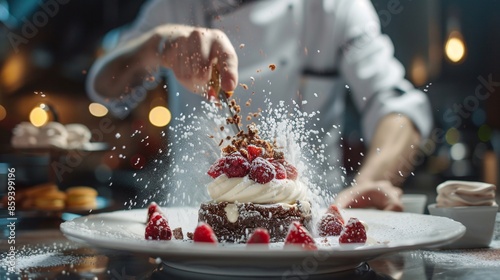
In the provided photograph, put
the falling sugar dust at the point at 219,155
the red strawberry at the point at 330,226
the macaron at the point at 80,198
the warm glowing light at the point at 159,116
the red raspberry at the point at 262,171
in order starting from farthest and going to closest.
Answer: the warm glowing light at the point at 159,116
the macaron at the point at 80,198
the falling sugar dust at the point at 219,155
the red raspberry at the point at 262,171
the red strawberry at the point at 330,226

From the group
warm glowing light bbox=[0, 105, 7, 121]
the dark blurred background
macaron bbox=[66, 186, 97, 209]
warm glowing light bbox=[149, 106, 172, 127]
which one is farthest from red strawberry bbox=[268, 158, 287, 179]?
warm glowing light bbox=[0, 105, 7, 121]

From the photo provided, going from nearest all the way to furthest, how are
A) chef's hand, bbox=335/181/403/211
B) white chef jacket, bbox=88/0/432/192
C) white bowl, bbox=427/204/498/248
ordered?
white bowl, bbox=427/204/498/248 < chef's hand, bbox=335/181/403/211 < white chef jacket, bbox=88/0/432/192

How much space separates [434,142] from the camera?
784 cm

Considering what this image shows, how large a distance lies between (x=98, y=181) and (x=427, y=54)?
14.4 ft

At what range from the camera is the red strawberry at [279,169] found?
190cm

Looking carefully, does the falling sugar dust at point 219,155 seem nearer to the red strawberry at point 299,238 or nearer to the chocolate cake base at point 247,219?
the chocolate cake base at point 247,219

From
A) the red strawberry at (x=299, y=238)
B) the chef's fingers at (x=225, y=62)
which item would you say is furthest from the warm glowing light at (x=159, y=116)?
the red strawberry at (x=299, y=238)

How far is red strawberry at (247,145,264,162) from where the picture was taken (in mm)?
1850

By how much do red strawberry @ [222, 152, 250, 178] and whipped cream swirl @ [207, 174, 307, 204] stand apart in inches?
1.1

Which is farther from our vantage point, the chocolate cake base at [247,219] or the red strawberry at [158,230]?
the chocolate cake base at [247,219]

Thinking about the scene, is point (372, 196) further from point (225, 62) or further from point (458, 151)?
point (458, 151)

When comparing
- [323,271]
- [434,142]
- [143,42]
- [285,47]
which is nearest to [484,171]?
[434,142]

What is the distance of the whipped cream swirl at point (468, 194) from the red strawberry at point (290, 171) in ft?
1.68

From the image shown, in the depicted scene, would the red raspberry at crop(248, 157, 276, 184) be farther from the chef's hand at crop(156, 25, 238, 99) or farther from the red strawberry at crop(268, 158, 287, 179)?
the chef's hand at crop(156, 25, 238, 99)
